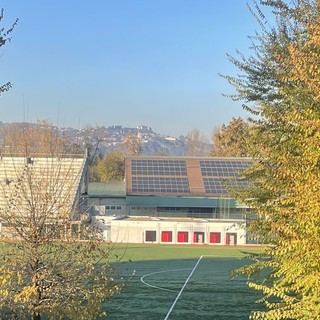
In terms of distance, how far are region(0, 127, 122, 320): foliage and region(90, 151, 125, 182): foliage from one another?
6362cm

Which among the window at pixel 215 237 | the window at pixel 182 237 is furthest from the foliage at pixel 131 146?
the window at pixel 215 237

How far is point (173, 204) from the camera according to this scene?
52.2m

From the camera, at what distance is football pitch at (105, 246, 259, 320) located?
20203mm

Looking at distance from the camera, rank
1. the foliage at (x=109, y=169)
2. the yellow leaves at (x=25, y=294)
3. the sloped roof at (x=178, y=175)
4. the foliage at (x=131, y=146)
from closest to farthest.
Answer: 1. the yellow leaves at (x=25, y=294)
2. the sloped roof at (x=178, y=175)
3. the foliage at (x=109, y=169)
4. the foliage at (x=131, y=146)

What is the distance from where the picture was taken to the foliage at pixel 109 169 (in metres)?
75.7

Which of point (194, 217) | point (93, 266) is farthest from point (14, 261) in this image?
point (194, 217)

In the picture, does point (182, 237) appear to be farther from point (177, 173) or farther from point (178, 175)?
point (177, 173)

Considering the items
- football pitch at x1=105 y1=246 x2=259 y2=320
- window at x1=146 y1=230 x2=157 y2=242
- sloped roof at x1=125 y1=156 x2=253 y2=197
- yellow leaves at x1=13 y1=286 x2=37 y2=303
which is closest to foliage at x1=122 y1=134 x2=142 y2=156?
sloped roof at x1=125 y1=156 x2=253 y2=197

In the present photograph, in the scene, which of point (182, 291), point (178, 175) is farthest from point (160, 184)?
point (182, 291)

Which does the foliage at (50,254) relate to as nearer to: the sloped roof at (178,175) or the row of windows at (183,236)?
the row of windows at (183,236)

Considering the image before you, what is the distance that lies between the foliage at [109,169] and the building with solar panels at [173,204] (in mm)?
15911

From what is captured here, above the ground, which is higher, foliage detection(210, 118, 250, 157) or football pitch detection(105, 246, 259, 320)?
foliage detection(210, 118, 250, 157)

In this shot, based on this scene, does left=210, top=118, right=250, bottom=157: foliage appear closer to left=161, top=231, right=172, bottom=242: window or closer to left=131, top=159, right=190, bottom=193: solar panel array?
left=131, top=159, right=190, bottom=193: solar panel array

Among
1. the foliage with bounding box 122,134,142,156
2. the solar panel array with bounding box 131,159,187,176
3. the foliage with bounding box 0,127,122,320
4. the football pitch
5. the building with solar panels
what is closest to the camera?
the foliage with bounding box 0,127,122,320
